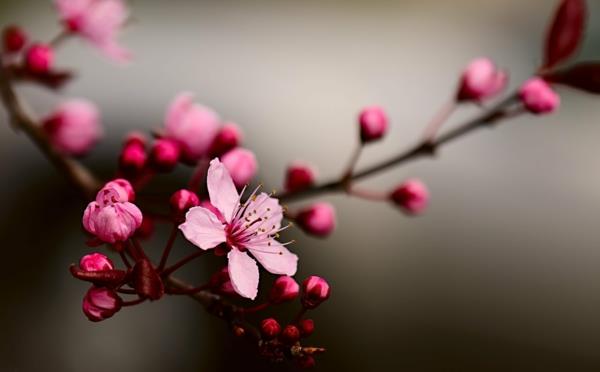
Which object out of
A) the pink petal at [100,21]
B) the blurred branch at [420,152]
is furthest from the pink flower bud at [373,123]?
the pink petal at [100,21]

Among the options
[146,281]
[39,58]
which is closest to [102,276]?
[146,281]

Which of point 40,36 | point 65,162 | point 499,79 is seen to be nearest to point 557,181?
point 40,36

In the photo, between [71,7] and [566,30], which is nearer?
[566,30]

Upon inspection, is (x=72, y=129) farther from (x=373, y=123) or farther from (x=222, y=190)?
(x=222, y=190)

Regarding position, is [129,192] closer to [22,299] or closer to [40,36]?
[22,299]

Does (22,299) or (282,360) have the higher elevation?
(282,360)

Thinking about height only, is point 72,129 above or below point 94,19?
below
